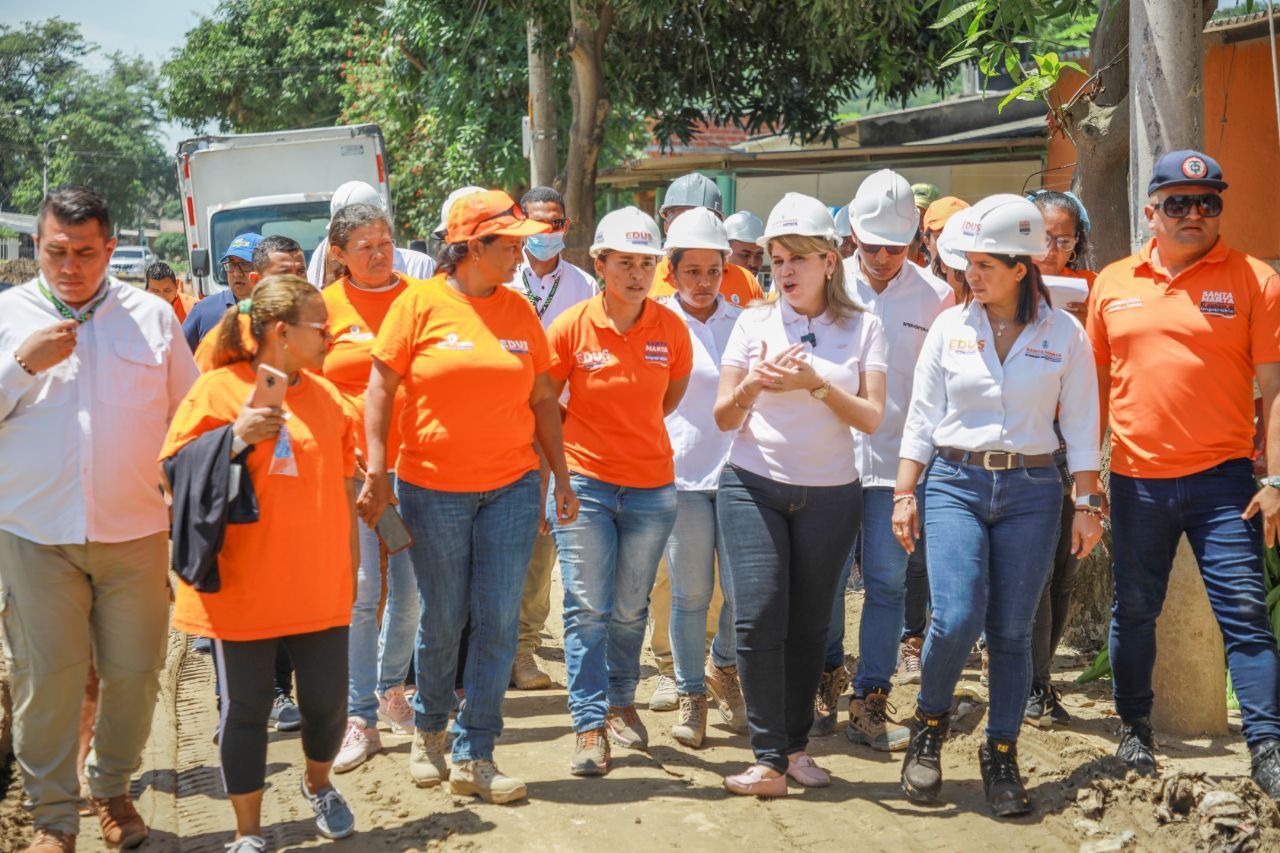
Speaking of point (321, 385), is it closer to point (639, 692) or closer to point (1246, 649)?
point (639, 692)

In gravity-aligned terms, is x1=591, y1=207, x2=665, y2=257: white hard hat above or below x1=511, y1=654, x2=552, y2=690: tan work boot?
above

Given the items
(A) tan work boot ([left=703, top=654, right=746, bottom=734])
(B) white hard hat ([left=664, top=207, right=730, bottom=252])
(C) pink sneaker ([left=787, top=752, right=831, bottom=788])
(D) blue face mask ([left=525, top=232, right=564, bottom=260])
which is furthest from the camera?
(D) blue face mask ([left=525, top=232, right=564, bottom=260])

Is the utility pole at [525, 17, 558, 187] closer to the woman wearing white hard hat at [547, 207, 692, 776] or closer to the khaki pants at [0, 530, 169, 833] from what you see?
the woman wearing white hard hat at [547, 207, 692, 776]

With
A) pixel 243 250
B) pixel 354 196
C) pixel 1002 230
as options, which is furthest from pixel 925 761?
pixel 243 250

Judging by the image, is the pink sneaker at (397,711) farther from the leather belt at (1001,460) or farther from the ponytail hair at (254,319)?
the leather belt at (1001,460)

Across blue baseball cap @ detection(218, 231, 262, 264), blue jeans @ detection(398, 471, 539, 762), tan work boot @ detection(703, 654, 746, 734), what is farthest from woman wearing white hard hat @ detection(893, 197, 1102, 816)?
blue baseball cap @ detection(218, 231, 262, 264)

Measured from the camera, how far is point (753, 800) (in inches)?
214

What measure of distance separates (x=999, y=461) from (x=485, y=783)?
233 centimetres

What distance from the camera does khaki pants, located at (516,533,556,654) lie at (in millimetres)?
7520

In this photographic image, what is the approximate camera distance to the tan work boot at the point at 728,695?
652 centimetres

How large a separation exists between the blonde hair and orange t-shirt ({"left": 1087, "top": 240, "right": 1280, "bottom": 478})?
3.53 ft

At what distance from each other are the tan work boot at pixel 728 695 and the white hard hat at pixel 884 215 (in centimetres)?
214

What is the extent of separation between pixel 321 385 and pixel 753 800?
7.64ft

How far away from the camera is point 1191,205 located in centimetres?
535
